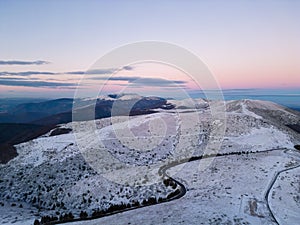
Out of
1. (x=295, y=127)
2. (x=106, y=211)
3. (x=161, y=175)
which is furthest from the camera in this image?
(x=295, y=127)

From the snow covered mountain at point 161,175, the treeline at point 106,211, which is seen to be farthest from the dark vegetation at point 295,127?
the treeline at point 106,211

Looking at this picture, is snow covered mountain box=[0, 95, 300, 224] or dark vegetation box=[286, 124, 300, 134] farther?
dark vegetation box=[286, 124, 300, 134]

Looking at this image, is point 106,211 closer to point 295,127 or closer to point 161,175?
point 161,175

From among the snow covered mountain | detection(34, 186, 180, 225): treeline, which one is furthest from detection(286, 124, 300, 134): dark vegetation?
detection(34, 186, 180, 225): treeline

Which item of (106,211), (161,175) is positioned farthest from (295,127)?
(106,211)

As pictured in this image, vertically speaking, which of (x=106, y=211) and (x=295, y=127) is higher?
(x=295, y=127)

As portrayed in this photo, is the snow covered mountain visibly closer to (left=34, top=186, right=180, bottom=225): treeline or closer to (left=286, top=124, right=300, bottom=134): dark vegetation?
(left=34, top=186, right=180, bottom=225): treeline

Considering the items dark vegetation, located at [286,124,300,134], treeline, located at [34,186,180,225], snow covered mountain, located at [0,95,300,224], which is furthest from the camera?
dark vegetation, located at [286,124,300,134]

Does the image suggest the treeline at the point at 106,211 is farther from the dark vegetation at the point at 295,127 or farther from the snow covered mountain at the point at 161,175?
the dark vegetation at the point at 295,127
